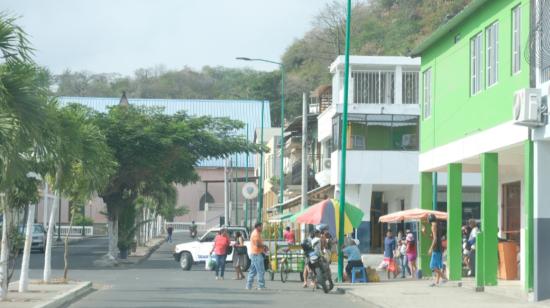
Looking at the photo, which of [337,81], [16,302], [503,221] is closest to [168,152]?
[337,81]

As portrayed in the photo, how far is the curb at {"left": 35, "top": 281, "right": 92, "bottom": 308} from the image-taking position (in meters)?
20.1

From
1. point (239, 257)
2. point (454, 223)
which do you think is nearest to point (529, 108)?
point (454, 223)

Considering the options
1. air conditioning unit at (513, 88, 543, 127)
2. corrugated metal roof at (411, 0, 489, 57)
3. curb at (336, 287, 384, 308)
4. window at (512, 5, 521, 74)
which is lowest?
curb at (336, 287, 384, 308)

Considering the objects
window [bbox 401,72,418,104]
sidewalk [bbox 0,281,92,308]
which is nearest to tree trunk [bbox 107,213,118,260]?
sidewalk [bbox 0,281,92,308]

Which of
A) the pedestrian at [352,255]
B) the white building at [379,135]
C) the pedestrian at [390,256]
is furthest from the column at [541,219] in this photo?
the white building at [379,135]

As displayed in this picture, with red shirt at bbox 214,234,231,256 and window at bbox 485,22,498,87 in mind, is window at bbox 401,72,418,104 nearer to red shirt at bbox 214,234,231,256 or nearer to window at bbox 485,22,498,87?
red shirt at bbox 214,234,231,256

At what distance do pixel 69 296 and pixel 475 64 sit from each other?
11.7 m

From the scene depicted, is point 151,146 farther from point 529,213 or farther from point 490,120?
point 529,213

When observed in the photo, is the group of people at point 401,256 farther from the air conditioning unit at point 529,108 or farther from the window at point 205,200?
the window at point 205,200

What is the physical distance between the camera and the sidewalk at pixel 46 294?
19750 millimetres

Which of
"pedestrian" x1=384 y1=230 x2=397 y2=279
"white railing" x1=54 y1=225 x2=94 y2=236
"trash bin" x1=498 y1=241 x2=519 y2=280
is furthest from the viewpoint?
"white railing" x1=54 y1=225 x2=94 y2=236

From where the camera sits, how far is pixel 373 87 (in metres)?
51.6

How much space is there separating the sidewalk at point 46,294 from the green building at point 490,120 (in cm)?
953

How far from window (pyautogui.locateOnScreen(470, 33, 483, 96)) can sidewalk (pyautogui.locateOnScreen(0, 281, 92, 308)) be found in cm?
1089
